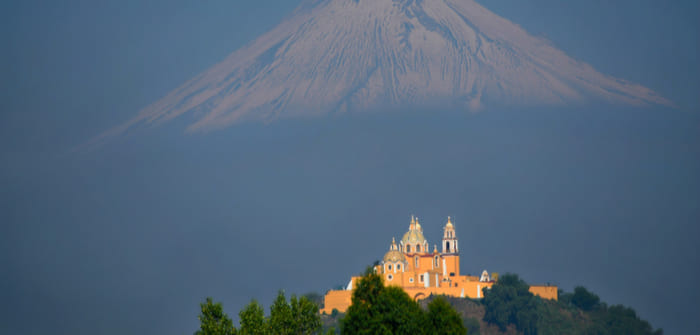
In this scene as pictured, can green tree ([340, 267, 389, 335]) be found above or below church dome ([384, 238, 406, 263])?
below

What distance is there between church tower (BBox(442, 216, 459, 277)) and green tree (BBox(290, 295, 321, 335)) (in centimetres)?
5325

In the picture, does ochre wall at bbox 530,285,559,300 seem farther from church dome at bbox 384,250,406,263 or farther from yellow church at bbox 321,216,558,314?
church dome at bbox 384,250,406,263

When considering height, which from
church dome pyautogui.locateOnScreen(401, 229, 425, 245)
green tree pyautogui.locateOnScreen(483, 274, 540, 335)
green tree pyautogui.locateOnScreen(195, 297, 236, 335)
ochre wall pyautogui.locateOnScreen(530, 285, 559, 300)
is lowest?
green tree pyautogui.locateOnScreen(195, 297, 236, 335)

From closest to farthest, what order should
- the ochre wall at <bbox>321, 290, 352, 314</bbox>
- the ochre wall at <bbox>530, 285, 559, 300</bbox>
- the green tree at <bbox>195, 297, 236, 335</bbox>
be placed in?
the green tree at <bbox>195, 297, 236, 335</bbox> < the ochre wall at <bbox>321, 290, 352, 314</bbox> < the ochre wall at <bbox>530, 285, 559, 300</bbox>

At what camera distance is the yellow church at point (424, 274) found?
88438mm

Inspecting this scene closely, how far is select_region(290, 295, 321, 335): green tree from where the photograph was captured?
3928cm

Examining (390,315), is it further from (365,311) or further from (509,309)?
(509,309)

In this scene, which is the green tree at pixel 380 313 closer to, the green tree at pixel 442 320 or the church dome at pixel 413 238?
the green tree at pixel 442 320

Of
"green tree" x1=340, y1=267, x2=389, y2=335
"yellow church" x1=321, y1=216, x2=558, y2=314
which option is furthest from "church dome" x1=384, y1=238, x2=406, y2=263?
"green tree" x1=340, y1=267, x2=389, y2=335

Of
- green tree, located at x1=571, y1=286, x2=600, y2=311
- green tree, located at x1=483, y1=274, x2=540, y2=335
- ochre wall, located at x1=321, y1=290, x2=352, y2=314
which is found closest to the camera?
green tree, located at x1=483, y1=274, x2=540, y2=335

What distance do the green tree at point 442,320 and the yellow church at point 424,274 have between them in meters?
46.9

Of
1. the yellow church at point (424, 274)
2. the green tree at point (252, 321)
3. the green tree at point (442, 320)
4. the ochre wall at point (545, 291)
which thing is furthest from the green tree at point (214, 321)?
the ochre wall at point (545, 291)

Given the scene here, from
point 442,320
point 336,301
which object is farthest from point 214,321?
point 336,301

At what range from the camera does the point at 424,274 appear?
3531 inches
